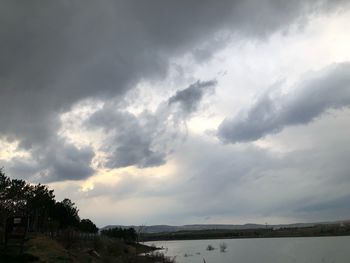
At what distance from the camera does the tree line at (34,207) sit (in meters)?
69.8

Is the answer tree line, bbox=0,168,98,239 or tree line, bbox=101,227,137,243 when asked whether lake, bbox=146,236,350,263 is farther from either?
tree line, bbox=101,227,137,243

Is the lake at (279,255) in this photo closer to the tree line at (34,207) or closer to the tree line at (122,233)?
the tree line at (34,207)

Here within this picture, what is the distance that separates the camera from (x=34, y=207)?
93.2 meters

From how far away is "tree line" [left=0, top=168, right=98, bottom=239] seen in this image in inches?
2750

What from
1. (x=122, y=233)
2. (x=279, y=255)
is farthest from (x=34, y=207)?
(x=122, y=233)

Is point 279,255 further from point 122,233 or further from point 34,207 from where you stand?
point 122,233

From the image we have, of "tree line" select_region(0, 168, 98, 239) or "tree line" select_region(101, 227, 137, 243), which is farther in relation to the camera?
"tree line" select_region(101, 227, 137, 243)

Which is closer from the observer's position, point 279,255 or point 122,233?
point 279,255

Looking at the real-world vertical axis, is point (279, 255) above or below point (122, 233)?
below

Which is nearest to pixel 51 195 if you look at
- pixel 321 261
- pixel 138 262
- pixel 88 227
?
pixel 88 227

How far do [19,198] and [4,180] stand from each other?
8.54 m

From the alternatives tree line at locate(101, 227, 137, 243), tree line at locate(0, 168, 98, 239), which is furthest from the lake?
tree line at locate(101, 227, 137, 243)

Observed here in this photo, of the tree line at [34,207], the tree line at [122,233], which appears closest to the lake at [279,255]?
the tree line at [34,207]

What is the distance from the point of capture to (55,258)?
37.7 m
